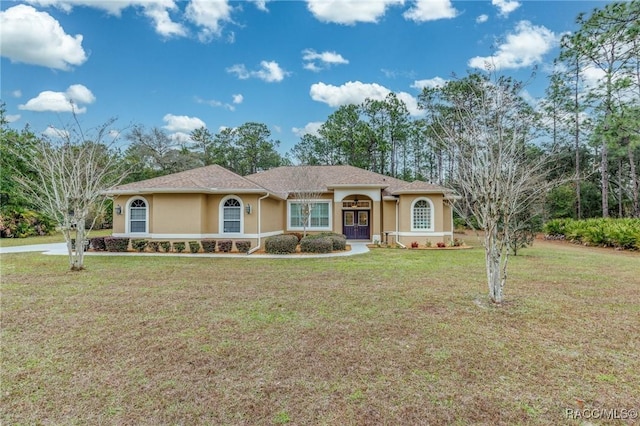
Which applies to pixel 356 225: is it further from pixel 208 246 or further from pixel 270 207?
pixel 208 246

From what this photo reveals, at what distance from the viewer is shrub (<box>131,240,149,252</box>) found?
14484 mm

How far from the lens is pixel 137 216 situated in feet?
51.7

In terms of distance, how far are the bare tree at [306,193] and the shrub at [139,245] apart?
326 inches

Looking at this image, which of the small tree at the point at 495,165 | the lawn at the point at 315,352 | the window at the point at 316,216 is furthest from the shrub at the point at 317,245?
the small tree at the point at 495,165

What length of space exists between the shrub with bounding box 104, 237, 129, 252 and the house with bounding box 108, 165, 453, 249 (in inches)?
37.3

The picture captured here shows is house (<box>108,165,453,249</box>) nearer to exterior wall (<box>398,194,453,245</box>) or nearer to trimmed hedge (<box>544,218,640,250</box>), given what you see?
exterior wall (<box>398,194,453,245</box>)

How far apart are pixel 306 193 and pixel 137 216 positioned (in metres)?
9.03

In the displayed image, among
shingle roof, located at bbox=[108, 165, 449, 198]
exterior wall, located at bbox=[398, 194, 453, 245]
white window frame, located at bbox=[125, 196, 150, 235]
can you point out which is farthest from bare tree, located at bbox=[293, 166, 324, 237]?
white window frame, located at bbox=[125, 196, 150, 235]

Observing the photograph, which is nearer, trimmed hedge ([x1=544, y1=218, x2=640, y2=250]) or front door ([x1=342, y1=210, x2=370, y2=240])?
trimmed hedge ([x1=544, y1=218, x2=640, y2=250])

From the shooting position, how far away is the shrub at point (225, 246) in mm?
14617

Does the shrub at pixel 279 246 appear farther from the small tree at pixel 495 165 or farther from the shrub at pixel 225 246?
the small tree at pixel 495 165

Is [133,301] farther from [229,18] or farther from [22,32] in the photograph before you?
[229,18]

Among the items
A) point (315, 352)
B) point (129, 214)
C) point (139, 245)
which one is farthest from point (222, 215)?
point (315, 352)

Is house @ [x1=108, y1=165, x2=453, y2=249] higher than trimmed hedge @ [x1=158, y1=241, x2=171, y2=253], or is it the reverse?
house @ [x1=108, y1=165, x2=453, y2=249]
